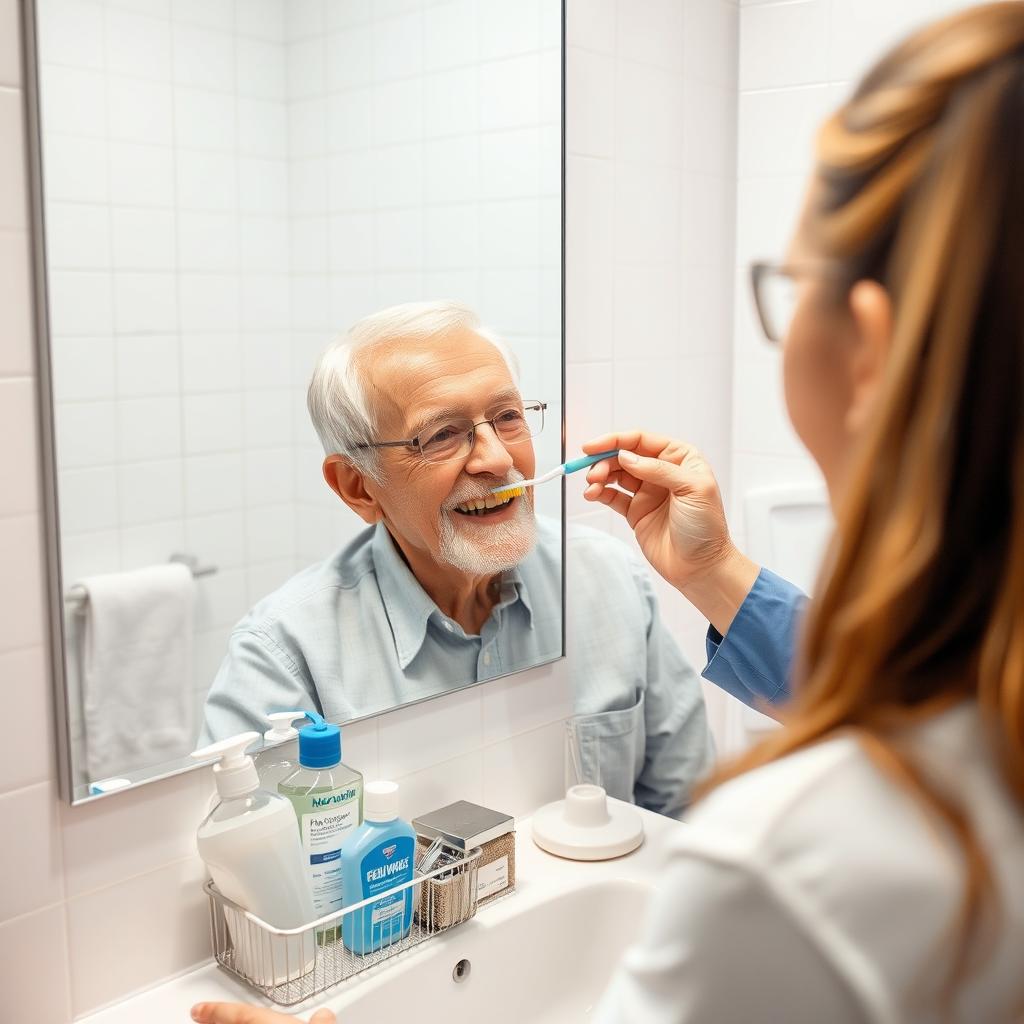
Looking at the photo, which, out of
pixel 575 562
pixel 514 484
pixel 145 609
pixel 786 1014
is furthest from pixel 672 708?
pixel 786 1014

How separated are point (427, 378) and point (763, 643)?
16.8 inches

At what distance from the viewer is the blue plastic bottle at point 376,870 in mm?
1030

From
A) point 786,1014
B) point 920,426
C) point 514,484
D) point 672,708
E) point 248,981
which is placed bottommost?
point 248,981

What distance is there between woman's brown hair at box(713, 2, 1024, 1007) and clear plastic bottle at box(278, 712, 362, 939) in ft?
1.98

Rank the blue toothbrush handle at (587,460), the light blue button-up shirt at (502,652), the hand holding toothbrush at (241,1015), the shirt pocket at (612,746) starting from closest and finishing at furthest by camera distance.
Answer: the hand holding toothbrush at (241,1015), the light blue button-up shirt at (502,652), the blue toothbrush handle at (587,460), the shirt pocket at (612,746)

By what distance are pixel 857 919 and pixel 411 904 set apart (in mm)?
697

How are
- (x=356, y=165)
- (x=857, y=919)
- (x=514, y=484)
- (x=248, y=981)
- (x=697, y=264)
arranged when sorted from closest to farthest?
(x=857, y=919) → (x=248, y=981) → (x=356, y=165) → (x=514, y=484) → (x=697, y=264)

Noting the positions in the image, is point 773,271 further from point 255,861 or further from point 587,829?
point 587,829

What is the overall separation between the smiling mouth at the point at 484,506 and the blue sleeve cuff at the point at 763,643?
0.93ft

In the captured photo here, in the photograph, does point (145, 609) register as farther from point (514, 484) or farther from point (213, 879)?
point (514, 484)

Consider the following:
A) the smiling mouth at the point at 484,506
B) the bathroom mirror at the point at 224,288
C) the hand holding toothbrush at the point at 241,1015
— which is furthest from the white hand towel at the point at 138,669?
the smiling mouth at the point at 484,506

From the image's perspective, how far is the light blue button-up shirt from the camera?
3.55 feet

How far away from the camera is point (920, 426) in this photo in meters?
0.49

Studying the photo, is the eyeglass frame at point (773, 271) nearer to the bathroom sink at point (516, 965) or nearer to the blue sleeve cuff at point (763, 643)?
the blue sleeve cuff at point (763, 643)
